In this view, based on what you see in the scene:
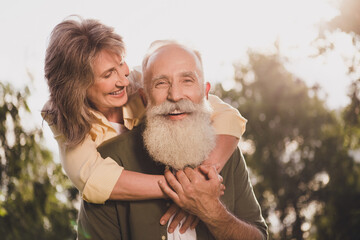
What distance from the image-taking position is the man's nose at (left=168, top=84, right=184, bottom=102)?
2.27m

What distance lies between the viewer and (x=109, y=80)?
260cm

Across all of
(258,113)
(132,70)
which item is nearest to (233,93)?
(258,113)

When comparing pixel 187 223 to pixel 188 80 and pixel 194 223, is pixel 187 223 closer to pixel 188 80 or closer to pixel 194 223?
pixel 194 223

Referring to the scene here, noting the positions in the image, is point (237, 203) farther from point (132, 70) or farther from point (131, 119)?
point (132, 70)

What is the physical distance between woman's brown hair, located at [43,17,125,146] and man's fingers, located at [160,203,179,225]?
2.03ft

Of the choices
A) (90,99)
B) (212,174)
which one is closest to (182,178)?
(212,174)

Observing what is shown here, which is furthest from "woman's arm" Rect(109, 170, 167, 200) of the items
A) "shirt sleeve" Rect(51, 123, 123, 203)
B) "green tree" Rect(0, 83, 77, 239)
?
"green tree" Rect(0, 83, 77, 239)

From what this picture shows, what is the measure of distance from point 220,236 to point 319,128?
15045mm

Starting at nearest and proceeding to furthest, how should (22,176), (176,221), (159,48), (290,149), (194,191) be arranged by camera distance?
(194,191) < (176,221) < (159,48) < (22,176) < (290,149)

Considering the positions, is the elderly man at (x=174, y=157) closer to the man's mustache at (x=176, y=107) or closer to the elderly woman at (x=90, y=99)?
the man's mustache at (x=176, y=107)

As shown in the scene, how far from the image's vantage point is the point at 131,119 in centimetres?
271

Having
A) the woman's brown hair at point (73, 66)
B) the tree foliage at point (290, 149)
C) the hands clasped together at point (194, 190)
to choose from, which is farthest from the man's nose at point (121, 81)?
the tree foliage at point (290, 149)

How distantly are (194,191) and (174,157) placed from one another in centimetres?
23

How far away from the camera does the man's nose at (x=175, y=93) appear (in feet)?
7.43
